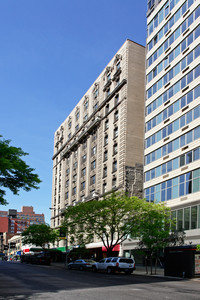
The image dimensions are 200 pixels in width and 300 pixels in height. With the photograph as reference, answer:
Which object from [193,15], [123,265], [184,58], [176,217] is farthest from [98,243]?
[193,15]

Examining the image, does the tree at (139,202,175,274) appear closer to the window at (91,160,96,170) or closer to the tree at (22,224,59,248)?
the window at (91,160,96,170)

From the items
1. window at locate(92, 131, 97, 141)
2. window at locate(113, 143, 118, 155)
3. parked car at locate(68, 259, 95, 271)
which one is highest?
window at locate(92, 131, 97, 141)

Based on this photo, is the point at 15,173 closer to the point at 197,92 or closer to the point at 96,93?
the point at 197,92

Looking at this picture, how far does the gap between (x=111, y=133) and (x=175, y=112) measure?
66.4 ft

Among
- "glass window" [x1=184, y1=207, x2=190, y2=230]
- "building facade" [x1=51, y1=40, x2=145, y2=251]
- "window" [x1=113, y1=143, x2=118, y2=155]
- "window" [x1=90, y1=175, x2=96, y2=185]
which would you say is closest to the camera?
"glass window" [x1=184, y1=207, x2=190, y2=230]

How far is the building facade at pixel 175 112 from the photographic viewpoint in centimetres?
4078

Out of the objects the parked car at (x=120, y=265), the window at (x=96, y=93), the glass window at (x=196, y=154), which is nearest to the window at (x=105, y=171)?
the window at (x=96, y=93)

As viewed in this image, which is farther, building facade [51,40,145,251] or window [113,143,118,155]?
window [113,143,118,155]

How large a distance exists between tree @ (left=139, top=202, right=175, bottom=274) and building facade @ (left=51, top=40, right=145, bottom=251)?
1283 cm

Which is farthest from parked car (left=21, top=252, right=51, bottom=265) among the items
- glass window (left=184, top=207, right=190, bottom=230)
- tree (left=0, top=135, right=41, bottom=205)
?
tree (left=0, top=135, right=41, bottom=205)

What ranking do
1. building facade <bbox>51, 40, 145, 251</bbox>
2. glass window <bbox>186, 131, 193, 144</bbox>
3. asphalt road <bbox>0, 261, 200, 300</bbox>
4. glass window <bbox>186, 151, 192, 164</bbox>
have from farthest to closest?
building facade <bbox>51, 40, 145, 251</bbox> < glass window <bbox>186, 131, 193, 144</bbox> < glass window <bbox>186, 151, 192, 164</bbox> < asphalt road <bbox>0, 261, 200, 300</bbox>

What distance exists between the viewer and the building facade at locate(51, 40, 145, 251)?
2299 inches

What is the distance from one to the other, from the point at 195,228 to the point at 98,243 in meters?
25.6

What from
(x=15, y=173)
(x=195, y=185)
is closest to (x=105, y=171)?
(x=195, y=185)
